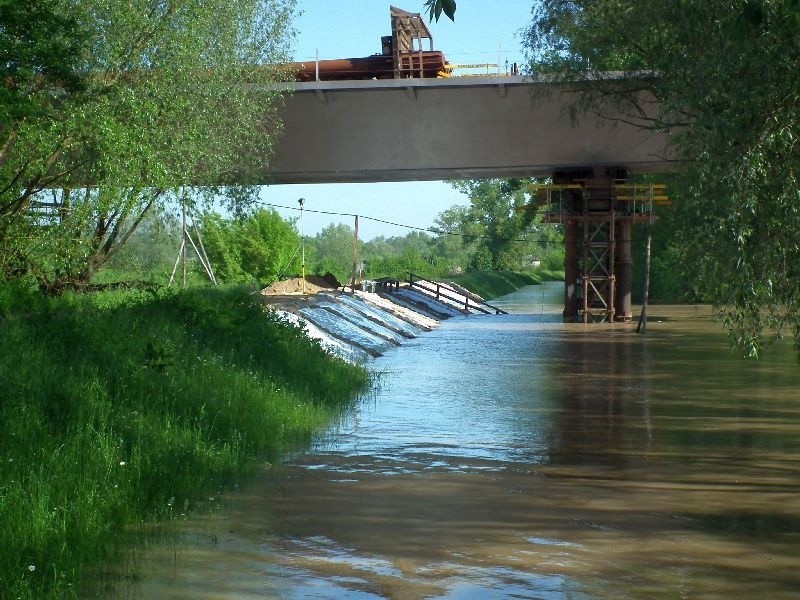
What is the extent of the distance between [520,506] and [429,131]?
2422cm

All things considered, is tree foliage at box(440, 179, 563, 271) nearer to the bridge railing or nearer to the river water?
the bridge railing

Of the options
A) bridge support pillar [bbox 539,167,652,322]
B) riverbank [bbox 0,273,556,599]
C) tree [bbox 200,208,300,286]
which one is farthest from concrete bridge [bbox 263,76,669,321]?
tree [bbox 200,208,300,286]

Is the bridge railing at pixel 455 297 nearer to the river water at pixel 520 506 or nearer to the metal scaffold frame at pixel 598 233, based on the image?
the metal scaffold frame at pixel 598 233

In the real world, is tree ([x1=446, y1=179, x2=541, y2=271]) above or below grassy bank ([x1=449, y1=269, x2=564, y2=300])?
above

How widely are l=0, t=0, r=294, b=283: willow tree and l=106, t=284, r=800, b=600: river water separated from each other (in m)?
6.21

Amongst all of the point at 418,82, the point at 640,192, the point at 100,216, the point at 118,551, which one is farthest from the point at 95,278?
the point at 118,551

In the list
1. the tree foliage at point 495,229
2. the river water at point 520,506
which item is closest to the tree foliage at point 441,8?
the river water at point 520,506

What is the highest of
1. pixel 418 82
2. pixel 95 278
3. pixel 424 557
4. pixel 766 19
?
pixel 418 82

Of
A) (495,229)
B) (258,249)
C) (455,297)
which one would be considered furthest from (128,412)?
(495,229)

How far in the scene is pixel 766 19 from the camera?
1224cm

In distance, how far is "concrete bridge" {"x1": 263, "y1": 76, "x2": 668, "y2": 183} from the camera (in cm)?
3422

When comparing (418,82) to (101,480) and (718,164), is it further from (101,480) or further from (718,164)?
(101,480)

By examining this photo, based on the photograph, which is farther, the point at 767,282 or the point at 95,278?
the point at 95,278

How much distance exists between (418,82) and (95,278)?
10382 mm
